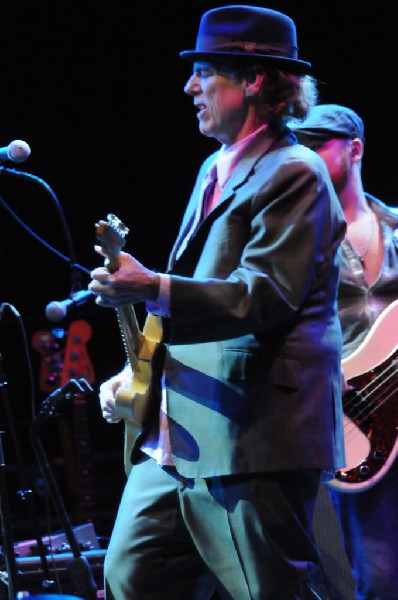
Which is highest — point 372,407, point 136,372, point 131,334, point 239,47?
point 239,47

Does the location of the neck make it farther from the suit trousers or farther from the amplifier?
the amplifier

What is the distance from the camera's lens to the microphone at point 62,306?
11.9 feet

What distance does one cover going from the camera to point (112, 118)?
6.64 metres

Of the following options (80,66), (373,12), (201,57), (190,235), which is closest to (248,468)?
(190,235)

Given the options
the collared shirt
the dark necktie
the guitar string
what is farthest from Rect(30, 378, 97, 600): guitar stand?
the dark necktie

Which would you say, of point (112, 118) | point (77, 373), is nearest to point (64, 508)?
point (77, 373)

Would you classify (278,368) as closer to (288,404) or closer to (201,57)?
(288,404)

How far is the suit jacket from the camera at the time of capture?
2.13m

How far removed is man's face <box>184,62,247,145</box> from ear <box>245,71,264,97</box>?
0.01m

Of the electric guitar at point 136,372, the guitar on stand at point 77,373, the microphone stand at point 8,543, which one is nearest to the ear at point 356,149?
the electric guitar at point 136,372

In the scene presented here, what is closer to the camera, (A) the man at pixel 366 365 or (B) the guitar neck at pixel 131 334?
(B) the guitar neck at pixel 131 334

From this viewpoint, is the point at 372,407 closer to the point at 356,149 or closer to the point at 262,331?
the point at 356,149

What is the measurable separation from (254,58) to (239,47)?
6 centimetres

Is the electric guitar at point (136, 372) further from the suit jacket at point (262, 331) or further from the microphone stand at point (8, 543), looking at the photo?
the microphone stand at point (8, 543)
